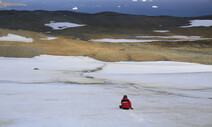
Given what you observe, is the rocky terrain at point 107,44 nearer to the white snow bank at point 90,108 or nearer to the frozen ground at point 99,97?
the frozen ground at point 99,97

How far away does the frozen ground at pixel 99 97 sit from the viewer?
10.7 m

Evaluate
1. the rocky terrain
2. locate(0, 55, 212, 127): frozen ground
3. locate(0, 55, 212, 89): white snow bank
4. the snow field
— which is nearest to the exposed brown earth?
the rocky terrain

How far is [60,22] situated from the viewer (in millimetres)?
90375

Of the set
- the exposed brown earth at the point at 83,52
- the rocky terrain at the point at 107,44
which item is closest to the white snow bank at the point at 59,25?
the rocky terrain at the point at 107,44

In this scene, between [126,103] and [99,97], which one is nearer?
[126,103]

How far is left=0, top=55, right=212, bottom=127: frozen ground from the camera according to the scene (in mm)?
10702

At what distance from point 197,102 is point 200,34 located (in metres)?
57.6

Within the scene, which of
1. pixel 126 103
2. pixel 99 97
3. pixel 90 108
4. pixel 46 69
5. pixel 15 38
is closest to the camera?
pixel 126 103

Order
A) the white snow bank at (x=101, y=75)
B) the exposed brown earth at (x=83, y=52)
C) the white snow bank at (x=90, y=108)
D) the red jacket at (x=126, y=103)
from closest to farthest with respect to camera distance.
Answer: the white snow bank at (x=90, y=108) < the red jacket at (x=126, y=103) < the white snow bank at (x=101, y=75) < the exposed brown earth at (x=83, y=52)

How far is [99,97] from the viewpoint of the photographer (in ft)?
52.1

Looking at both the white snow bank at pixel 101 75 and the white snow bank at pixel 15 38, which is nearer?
the white snow bank at pixel 101 75

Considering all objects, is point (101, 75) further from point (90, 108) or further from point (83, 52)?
point (83, 52)

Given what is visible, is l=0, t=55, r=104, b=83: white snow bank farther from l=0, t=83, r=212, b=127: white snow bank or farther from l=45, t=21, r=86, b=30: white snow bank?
l=45, t=21, r=86, b=30: white snow bank

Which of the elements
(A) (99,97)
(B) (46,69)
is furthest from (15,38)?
(A) (99,97)
